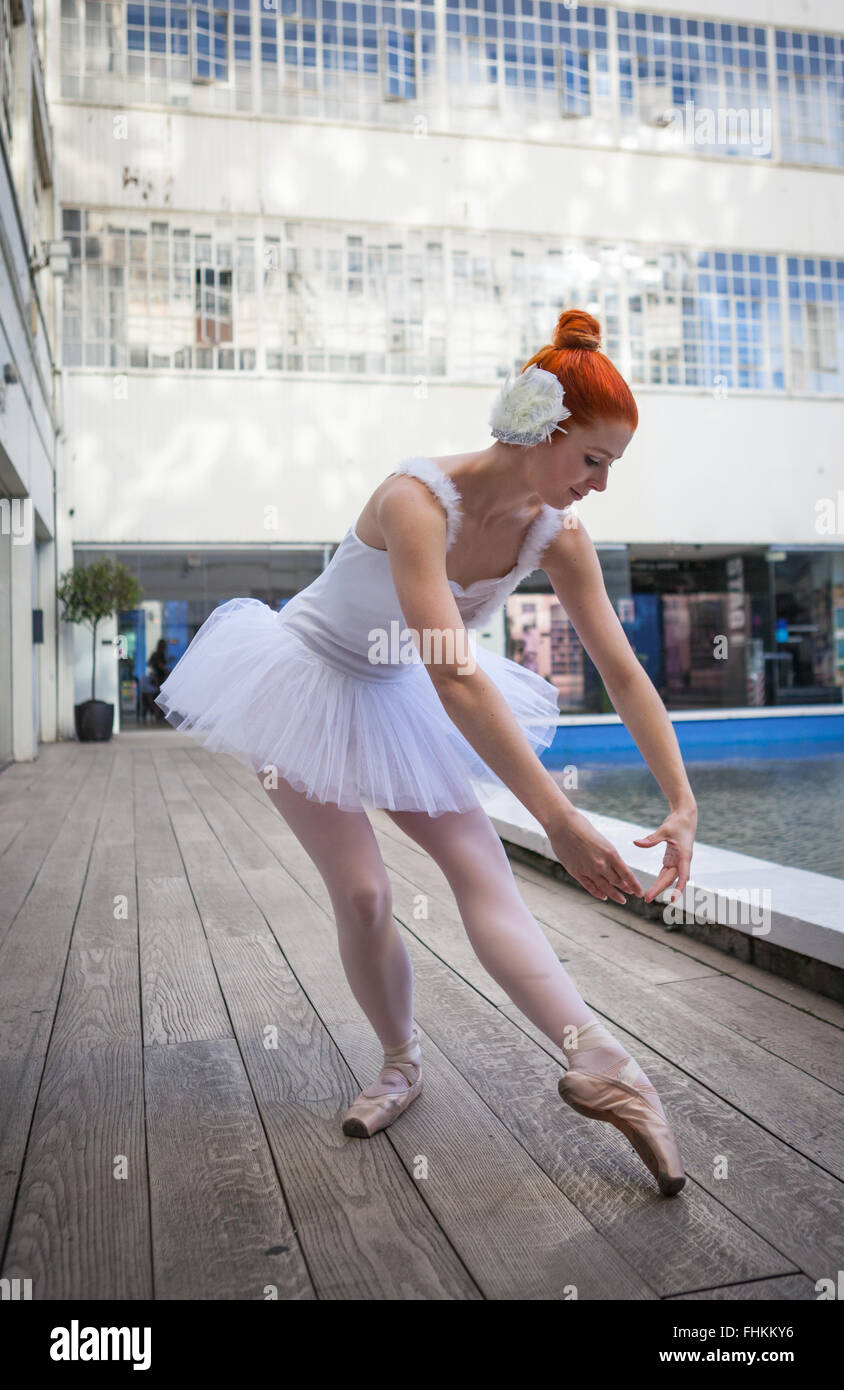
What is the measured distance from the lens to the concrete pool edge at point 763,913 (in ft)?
8.38

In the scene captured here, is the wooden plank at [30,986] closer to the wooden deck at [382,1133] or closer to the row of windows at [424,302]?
the wooden deck at [382,1133]

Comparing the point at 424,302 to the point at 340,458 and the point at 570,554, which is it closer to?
the point at 340,458

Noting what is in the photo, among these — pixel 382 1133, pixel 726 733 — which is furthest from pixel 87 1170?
pixel 726 733

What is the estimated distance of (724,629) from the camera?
17188 mm

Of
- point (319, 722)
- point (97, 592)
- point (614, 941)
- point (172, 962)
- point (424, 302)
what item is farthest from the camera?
point (424, 302)

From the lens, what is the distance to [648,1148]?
157 cm

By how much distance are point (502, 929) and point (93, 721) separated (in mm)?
12502

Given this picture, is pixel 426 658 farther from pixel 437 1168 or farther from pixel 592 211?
pixel 592 211

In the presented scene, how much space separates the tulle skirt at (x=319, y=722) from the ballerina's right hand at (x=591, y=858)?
0.34 metres

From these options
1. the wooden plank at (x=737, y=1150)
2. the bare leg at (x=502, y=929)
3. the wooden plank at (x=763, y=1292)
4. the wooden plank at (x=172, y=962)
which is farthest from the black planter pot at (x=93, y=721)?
the wooden plank at (x=763, y=1292)

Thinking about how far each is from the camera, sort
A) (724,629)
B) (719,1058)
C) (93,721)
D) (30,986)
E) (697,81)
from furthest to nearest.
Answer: (724,629) < (697,81) < (93,721) < (30,986) < (719,1058)

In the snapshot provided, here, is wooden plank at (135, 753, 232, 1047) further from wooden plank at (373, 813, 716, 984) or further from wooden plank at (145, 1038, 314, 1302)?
wooden plank at (373, 813, 716, 984)

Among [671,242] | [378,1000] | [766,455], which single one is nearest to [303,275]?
[671,242]

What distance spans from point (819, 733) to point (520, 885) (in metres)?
12.8
